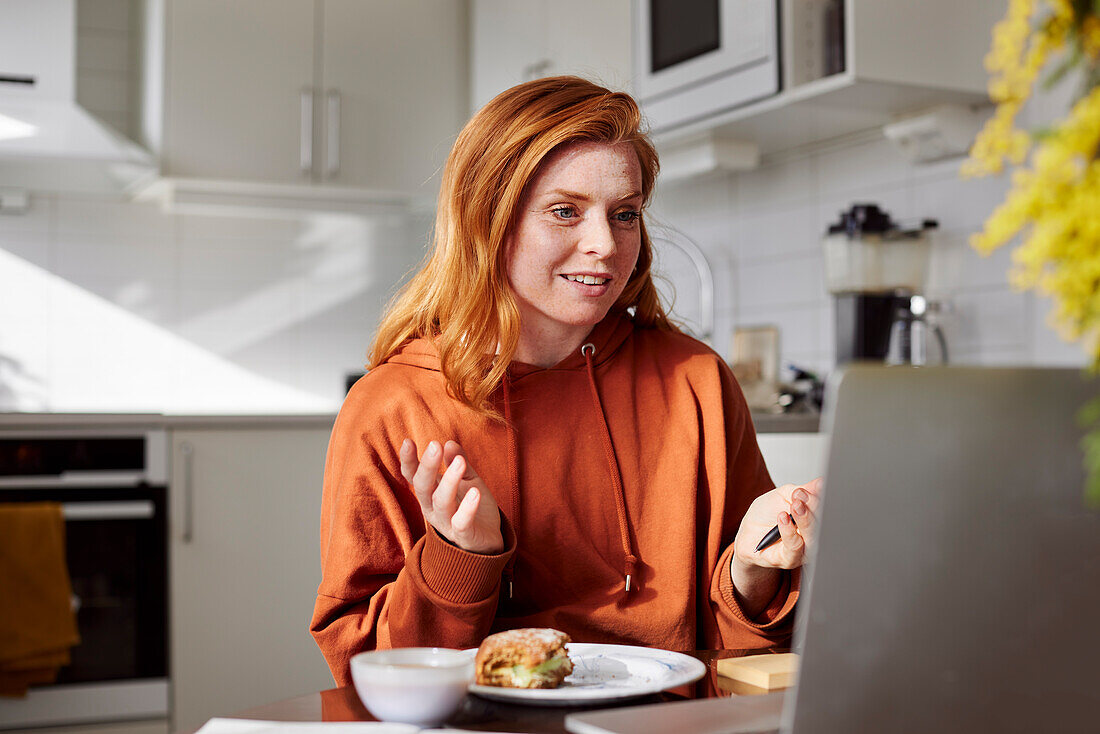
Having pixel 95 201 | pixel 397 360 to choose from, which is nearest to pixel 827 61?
pixel 397 360

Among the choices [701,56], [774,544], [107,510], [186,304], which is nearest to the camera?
[774,544]

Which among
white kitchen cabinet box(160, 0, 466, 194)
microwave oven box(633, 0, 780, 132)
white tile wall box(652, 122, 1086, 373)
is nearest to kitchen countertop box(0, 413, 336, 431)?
white kitchen cabinet box(160, 0, 466, 194)

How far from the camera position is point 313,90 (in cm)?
339

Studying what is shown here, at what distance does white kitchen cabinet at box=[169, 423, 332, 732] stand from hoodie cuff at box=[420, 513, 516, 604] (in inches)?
77.8

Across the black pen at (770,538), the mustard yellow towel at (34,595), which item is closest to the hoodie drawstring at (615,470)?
the black pen at (770,538)

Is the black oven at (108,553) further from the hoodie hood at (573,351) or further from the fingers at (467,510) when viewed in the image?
the fingers at (467,510)

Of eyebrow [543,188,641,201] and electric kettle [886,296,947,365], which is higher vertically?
eyebrow [543,188,641,201]

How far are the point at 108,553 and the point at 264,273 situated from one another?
1283 millimetres

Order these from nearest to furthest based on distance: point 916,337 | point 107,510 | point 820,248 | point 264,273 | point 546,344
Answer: point 546,344 → point 916,337 → point 820,248 → point 107,510 → point 264,273

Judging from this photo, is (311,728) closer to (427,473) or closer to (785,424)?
(427,473)

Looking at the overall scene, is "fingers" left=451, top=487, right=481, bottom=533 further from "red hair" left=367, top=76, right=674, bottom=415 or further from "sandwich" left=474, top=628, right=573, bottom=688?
"red hair" left=367, top=76, right=674, bottom=415

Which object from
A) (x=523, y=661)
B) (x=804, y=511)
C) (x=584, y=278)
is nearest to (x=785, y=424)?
(x=584, y=278)

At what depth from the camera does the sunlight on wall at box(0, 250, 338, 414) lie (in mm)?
3293

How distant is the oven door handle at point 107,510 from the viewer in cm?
262
